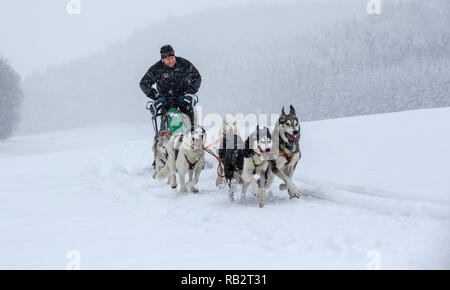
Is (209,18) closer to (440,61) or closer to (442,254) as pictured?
(440,61)

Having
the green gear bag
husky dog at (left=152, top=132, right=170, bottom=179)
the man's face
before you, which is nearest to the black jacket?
the man's face

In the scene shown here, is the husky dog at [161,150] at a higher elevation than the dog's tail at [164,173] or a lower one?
higher

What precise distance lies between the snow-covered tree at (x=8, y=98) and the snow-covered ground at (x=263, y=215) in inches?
1094

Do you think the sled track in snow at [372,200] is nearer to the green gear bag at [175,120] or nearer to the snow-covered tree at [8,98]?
the green gear bag at [175,120]

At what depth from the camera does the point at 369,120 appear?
1060cm

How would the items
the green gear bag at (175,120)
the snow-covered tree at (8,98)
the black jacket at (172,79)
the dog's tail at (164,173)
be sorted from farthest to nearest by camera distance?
1. the snow-covered tree at (8,98)
2. the black jacket at (172,79)
3. the green gear bag at (175,120)
4. the dog's tail at (164,173)

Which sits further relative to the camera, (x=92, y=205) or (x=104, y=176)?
(x=104, y=176)

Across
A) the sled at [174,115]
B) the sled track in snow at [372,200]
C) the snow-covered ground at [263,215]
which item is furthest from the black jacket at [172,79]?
the sled track in snow at [372,200]

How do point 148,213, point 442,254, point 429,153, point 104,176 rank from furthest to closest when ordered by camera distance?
point 104,176
point 429,153
point 148,213
point 442,254

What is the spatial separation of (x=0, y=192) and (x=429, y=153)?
24.0ft

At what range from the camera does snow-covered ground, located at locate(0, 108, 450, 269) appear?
3459mm

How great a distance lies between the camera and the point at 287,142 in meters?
5.32

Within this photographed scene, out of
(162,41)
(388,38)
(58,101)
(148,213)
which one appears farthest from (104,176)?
(162,41)

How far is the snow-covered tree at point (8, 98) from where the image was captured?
33188 millimetres
